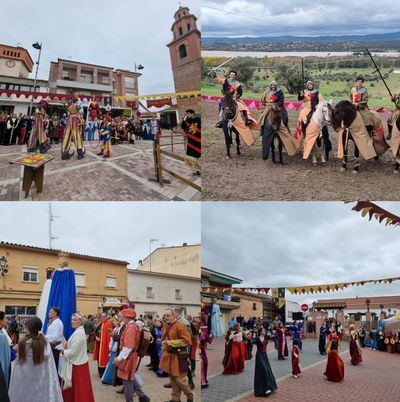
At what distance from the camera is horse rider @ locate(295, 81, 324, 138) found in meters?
6.35

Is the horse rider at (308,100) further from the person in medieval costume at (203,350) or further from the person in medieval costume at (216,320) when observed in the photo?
the person in medieval costume at (203,350)

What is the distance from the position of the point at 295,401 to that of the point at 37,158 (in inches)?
178

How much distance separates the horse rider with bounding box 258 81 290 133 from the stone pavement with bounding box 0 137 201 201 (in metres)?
1.37

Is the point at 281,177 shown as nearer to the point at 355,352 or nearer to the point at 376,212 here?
the point at 376,212

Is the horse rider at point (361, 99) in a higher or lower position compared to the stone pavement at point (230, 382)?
higher

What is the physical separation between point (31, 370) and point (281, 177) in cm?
349

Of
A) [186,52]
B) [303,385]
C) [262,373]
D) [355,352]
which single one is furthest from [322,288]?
[186,52]

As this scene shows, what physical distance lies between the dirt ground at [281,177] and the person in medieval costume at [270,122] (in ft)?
0.51

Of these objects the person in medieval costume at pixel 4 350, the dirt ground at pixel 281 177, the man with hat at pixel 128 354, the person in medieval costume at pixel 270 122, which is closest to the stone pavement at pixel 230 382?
the man with hat at pixel 128 354

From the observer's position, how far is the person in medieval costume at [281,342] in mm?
8067

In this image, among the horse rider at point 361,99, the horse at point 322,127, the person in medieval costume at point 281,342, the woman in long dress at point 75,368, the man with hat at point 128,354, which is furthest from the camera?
the person in medieval costume at point 281,342

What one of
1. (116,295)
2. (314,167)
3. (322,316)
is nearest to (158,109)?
(314,167)

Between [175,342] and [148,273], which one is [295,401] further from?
[148,273]

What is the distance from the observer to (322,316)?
13.2 m
